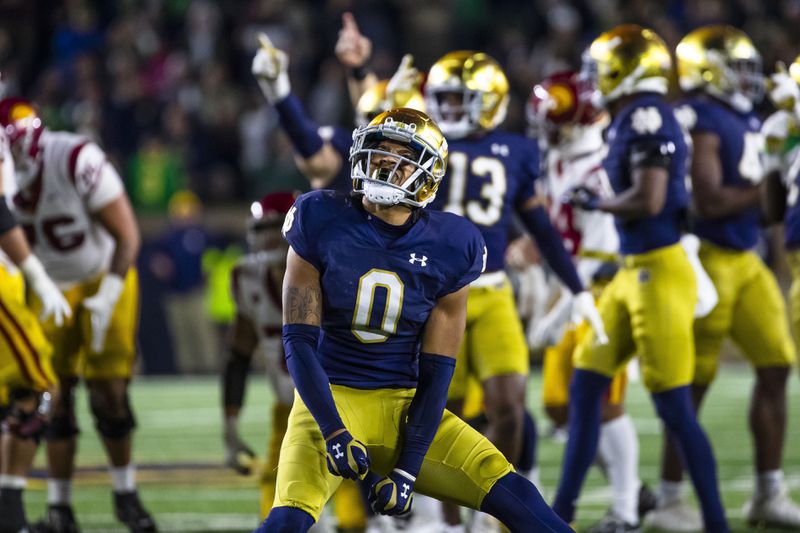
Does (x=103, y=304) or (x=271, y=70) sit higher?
(x=271, y=70)

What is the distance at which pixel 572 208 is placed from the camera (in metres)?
6.33

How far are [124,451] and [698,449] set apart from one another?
2.45 meters

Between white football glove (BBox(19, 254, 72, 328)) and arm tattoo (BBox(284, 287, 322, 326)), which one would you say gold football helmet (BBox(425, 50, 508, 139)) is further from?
arm tattoo (BBox(284, 287, 322, 326))

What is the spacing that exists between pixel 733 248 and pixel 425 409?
8.41 ft

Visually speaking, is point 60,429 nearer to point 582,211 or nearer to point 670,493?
point 582,211

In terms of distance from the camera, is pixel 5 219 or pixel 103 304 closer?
pixel 5 219

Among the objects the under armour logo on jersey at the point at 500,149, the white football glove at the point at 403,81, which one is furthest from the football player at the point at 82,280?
the under armour logo on jersey at the point at 500,149

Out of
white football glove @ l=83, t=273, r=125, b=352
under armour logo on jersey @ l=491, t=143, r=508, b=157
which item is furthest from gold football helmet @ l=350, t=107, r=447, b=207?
white football glove @ l=83, t=273, r=125, b=352

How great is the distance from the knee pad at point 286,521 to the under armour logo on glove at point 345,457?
0.14 metres

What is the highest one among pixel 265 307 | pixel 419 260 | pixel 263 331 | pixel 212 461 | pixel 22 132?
pixel 22 132

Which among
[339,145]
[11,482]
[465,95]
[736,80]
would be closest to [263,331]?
[339,145]

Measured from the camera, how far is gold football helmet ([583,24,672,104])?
17.8 ft

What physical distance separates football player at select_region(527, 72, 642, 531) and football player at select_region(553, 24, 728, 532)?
53cm

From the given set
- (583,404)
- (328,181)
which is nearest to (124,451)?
(328,181)
